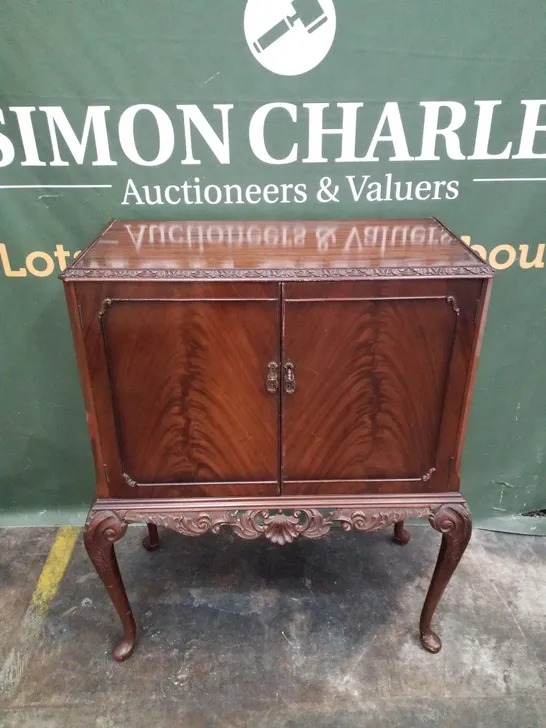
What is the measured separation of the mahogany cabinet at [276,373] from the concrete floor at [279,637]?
0.91 feet

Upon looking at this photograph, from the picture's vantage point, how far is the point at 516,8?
165cm

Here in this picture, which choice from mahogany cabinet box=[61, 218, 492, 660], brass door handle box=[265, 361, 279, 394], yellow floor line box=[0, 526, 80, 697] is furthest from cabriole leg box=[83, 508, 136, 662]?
brass door handle box=[265, 361, 279, 394]

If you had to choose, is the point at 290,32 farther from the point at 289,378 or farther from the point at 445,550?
the point at 445,550

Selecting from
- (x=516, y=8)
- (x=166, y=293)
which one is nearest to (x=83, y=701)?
(x=166, y=293)

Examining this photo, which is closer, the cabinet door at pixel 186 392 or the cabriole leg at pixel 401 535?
the cabinet door at pixel 186 392

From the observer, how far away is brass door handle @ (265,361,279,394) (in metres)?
1.41

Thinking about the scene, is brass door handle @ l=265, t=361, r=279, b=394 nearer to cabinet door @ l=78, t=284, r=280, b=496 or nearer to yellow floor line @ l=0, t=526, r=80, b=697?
cabinet door @ l=78, t=284, r=280, b=496

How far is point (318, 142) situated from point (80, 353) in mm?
942

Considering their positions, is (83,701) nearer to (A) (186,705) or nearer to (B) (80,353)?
(A) (186,705)

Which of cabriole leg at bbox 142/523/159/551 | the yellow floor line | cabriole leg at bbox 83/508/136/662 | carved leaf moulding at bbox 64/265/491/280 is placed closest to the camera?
carved leaf moulding at bbox 64/265/491/280

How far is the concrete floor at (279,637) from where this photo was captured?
164 centimetres

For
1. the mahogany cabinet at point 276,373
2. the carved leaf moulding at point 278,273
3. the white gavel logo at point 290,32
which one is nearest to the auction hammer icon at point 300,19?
the white gavel logo at point 290,32

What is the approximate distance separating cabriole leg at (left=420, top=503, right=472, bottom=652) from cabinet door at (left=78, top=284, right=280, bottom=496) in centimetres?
47

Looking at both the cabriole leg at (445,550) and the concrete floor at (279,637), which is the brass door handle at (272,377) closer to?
the cabriole leg at (445,550)
